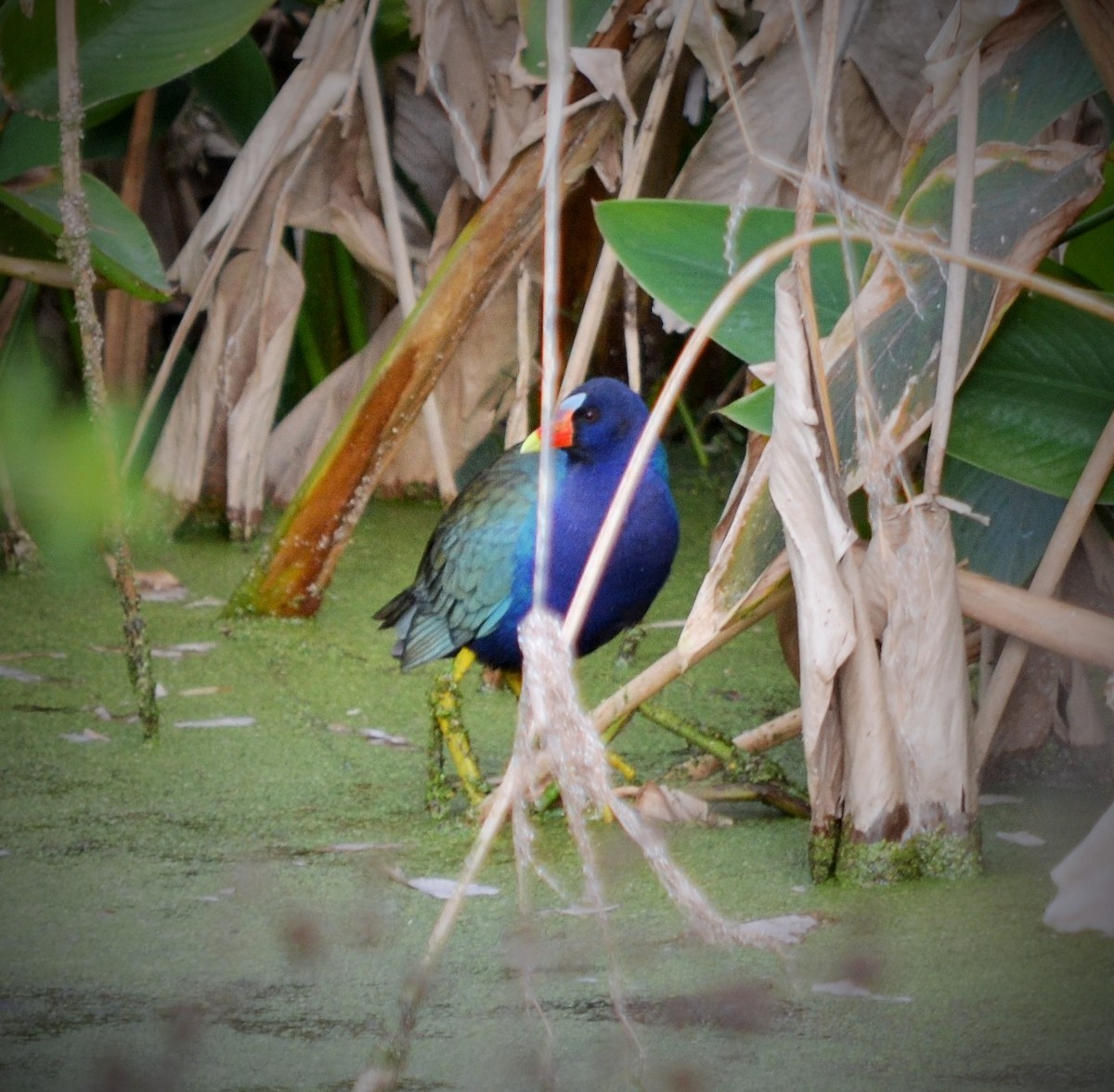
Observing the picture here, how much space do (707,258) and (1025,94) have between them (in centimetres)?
37

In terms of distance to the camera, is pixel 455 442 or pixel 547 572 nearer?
pixel 547 572

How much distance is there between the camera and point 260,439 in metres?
2.71

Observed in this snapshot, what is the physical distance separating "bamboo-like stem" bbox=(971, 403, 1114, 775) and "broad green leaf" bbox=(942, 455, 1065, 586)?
0.46 ft

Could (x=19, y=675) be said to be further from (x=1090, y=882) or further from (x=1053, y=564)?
(x=1090, y=882)

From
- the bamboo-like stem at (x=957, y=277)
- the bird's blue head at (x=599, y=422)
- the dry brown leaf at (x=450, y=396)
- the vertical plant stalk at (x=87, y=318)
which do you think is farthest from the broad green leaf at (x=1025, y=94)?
the dry brown leaf at (x=450, y=396)

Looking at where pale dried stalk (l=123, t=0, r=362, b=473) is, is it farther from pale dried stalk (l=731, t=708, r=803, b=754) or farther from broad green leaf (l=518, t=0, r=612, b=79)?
pale dried stalk (l=731, t=708, r=803, b=754)

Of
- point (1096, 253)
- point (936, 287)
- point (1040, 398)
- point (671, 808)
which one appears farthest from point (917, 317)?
point (671, 808)

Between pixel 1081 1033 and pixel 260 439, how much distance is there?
1916 millimetres

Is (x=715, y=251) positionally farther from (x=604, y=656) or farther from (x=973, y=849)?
(x=604, y=656)

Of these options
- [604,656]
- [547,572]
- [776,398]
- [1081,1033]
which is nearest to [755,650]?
[604,656]

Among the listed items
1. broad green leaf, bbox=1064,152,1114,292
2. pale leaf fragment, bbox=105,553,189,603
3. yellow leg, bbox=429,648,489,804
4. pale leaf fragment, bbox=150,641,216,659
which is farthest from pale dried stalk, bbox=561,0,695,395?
pale leaf fragment, bbox=105,553,189,603

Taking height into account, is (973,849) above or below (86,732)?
above

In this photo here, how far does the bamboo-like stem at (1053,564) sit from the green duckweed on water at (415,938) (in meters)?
0.13

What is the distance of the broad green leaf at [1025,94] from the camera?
151 centimetres
